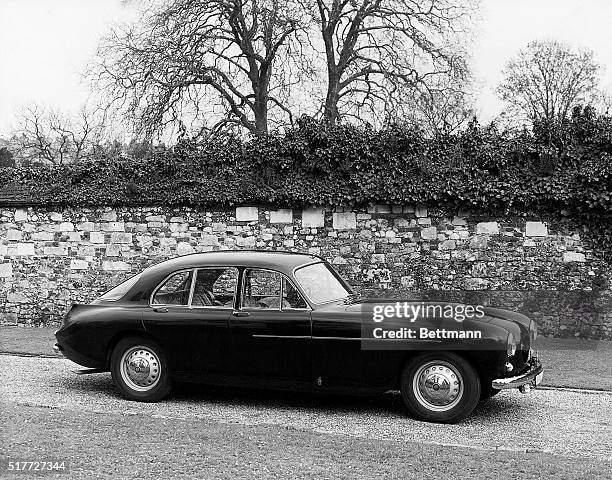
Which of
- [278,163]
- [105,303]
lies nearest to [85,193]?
[278,163]

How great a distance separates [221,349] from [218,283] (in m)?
0.77

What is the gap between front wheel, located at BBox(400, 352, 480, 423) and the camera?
7379mm

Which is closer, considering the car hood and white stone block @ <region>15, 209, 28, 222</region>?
the car hood

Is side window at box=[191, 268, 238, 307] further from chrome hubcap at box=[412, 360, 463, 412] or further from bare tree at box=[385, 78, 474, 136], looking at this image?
bare tree at box=[385, 78, 474, 136]

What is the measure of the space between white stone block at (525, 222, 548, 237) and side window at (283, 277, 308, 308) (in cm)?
687

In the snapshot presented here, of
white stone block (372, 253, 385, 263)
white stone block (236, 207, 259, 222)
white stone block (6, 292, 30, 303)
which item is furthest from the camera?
white stone block (6, 292, 30, 303)

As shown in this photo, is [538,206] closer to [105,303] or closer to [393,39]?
[105,303]

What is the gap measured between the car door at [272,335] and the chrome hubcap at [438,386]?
1.12m

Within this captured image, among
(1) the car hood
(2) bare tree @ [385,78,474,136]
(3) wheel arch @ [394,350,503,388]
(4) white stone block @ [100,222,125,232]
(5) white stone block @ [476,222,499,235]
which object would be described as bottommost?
(3) wheel arch @ [394,350,503,388]

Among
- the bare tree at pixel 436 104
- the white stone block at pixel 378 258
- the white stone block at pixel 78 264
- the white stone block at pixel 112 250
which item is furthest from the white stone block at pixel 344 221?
the bare tree at pixel 436 104

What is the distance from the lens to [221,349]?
814 cm

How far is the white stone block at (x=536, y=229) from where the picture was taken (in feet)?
44.5

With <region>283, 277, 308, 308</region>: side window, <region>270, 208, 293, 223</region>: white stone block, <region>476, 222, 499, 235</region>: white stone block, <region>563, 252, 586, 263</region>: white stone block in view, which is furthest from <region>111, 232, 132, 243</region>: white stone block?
<region>563, 252, 586, 263</region>: white stone block

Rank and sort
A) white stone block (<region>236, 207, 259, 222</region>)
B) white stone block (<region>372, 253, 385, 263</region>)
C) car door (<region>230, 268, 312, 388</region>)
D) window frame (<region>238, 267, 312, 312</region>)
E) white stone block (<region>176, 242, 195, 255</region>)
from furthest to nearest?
white stone block (<region>176, 242, 195, 255</region>)
white stone block (<region>236, 207, 259, 222</region>)
white stone block (<region>372, 253, 385, 263</region>)
window frame (<region>238, 267, 312, 312</region>)
car door (<region>230, 268, 312, 388</region>)
